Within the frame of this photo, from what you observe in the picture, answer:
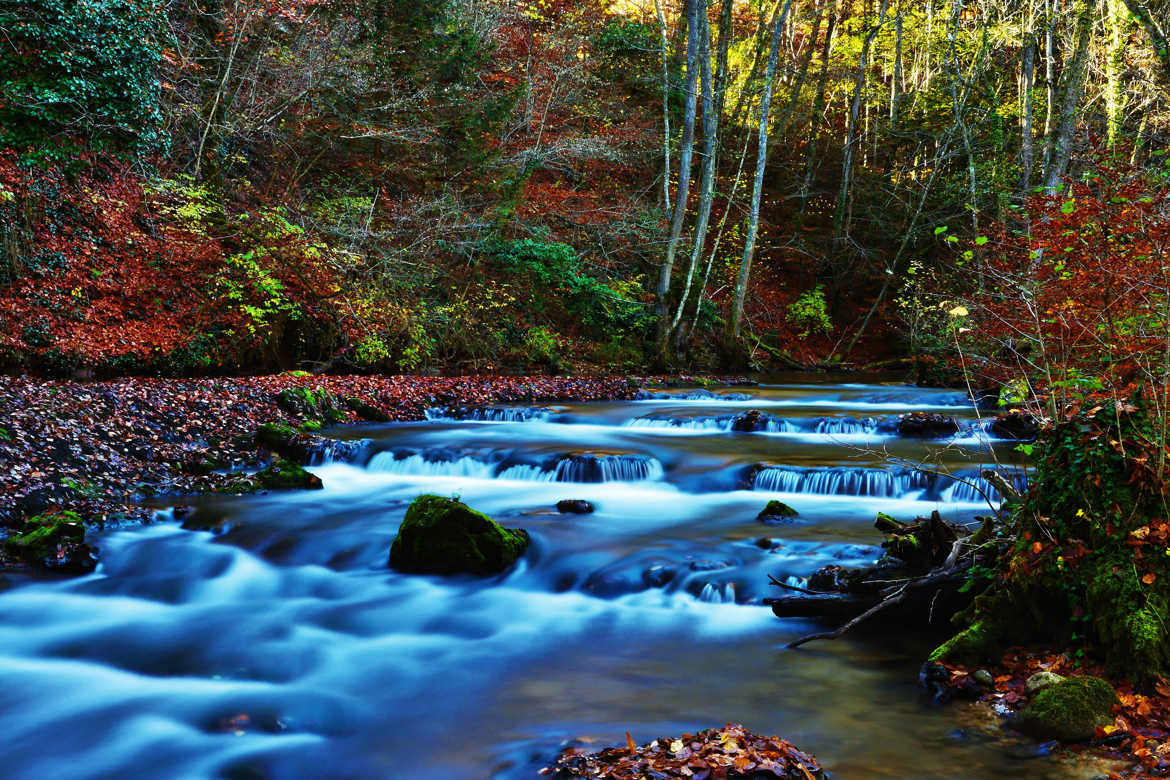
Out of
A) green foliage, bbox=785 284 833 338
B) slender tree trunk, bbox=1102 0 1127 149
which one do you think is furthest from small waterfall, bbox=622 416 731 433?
green foliage, bbox=785 284 833 338

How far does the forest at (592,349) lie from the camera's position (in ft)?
15.6

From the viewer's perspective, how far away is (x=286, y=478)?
996 centimetres

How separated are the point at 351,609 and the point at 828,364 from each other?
21289 millimetres

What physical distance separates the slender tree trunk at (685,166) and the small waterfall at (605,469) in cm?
1192

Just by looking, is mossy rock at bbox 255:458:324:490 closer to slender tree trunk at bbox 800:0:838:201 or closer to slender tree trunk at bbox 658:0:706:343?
slender tree trunk at bbox 658:0:706:343

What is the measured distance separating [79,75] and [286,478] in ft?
33.0

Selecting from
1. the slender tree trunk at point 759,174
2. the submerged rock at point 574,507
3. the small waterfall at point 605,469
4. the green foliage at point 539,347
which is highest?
the slender tree trunk at point 759,174

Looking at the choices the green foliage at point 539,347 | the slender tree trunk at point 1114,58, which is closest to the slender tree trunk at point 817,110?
the slender tree trunk at point 1114,58

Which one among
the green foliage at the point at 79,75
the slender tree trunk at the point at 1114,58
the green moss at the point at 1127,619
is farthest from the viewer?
the slender tree trunk at the point at 1114,58

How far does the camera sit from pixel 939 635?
5.65 metres

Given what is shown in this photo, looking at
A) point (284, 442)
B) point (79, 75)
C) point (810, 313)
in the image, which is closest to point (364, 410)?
point (284, 442)

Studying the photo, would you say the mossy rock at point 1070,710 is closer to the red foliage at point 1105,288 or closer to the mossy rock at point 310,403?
the red foliage at point 1105,288

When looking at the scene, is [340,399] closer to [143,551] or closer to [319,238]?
[319,238]

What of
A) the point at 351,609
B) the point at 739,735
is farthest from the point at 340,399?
the point at 739,735
